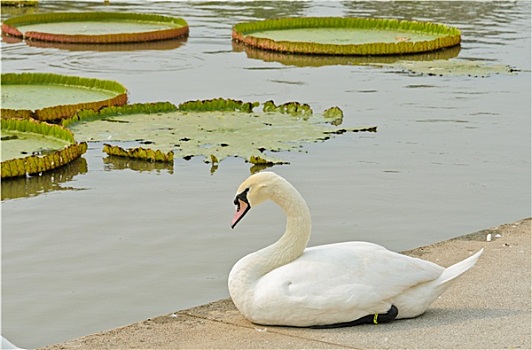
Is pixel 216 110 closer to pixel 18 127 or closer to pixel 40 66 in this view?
pixel 18 127

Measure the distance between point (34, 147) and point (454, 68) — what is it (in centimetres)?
678

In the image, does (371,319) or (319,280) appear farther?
(371,319)

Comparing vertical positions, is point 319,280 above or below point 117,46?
above

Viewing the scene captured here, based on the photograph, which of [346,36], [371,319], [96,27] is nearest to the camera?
[371,319]

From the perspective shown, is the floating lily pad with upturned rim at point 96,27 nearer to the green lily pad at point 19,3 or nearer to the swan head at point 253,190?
the green lily pad at point 19,3

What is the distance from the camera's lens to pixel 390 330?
5.21m

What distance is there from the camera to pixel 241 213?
543cm

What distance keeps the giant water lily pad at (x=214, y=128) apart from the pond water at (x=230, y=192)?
144 millimetres

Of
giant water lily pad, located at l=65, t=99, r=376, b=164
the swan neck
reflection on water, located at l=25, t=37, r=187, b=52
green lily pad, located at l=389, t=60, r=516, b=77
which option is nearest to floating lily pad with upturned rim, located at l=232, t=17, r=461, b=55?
green lily pad, located at l=389, t=60, r=516, b=77

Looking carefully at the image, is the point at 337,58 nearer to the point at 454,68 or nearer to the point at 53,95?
the point at 454,68

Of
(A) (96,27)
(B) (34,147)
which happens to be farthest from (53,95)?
(A) (96,27)

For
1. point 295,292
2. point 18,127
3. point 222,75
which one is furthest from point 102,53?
point 295,292

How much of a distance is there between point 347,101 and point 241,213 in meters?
6.99

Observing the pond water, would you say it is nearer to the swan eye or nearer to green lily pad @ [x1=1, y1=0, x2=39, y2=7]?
the swan eye
